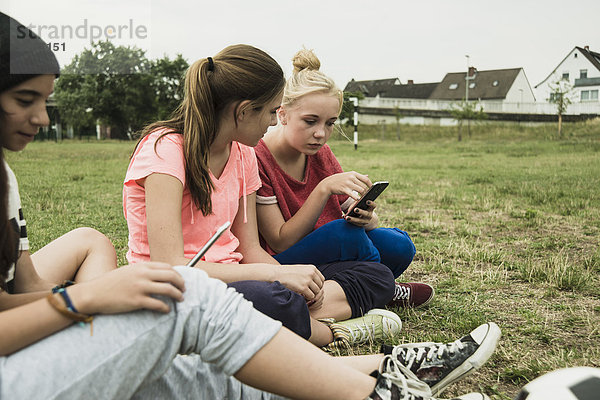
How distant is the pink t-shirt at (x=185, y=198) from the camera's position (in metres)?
2.10

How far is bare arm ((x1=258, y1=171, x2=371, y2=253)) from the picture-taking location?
2.63 meters

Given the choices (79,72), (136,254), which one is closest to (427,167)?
(136,254)

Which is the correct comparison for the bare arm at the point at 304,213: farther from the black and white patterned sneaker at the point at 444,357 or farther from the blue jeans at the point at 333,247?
the black and white patterned sneaker at the point at 444,357

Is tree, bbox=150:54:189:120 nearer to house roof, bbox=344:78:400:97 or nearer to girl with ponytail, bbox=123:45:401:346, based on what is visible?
house roof, bbox=344:78:400:97

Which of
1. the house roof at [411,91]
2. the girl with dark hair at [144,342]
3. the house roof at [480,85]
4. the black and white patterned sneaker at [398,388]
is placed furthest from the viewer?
the house roof at [411,91]

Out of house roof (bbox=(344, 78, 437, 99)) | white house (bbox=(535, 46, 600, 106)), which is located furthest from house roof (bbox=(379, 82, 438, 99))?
white house (bbox=(535, 46, 600, 106))

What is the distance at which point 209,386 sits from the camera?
1.60 metres

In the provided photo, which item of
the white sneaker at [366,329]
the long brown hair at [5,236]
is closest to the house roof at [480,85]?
the white sneaker at [366,329]

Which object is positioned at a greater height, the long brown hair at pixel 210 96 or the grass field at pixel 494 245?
the long brown hair at pixel 210 96

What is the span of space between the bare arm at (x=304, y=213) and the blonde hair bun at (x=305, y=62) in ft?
2.22

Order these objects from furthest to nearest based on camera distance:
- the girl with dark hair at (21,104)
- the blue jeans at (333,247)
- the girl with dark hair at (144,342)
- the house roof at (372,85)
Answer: the house roof at (372,85) < the blue jeans at (333,247) < the girl with dark hair at (21,104) < the girl with dark hair at (144,342)

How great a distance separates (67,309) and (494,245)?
4.05 m

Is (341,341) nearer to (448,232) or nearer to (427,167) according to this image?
(448,232)

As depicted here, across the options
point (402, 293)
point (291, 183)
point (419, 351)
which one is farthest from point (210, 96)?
point (402, 293)
